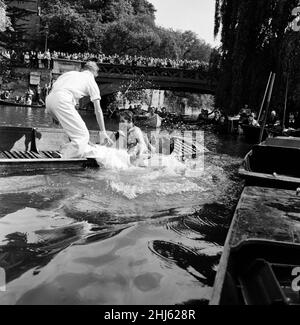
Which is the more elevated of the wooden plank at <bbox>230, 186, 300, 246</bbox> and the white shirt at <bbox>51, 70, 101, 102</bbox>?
the white shirt at <bbox>51, 70, 101, 102</bbox>

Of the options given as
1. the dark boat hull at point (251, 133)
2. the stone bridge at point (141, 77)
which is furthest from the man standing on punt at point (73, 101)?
the stone bridge at point (141, 77)

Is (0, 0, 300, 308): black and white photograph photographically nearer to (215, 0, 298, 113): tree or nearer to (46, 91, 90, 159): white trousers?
(46, 91, 90, 159): white trousers

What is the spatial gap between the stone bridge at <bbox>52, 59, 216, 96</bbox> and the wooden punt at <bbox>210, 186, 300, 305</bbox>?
37.2m

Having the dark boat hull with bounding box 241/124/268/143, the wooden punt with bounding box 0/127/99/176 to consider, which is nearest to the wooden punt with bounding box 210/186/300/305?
the wooden punt with bounding box 0/127/99/176

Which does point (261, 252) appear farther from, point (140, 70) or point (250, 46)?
point (140, 70)

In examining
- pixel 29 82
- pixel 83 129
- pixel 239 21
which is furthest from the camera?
pixel 29 82

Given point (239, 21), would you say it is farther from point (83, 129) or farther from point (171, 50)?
point (171, 50)

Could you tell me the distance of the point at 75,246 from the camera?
4324mm

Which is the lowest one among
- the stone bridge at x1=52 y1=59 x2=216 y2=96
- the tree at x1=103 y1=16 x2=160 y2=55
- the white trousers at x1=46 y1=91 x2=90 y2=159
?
the white trousers at x1=46 y1=91 x2=90 y2=159

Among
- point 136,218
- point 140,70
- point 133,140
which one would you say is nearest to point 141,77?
point 140,70

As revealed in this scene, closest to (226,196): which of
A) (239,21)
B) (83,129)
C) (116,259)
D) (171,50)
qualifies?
(83,129)

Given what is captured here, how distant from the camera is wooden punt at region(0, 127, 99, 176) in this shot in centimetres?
655
